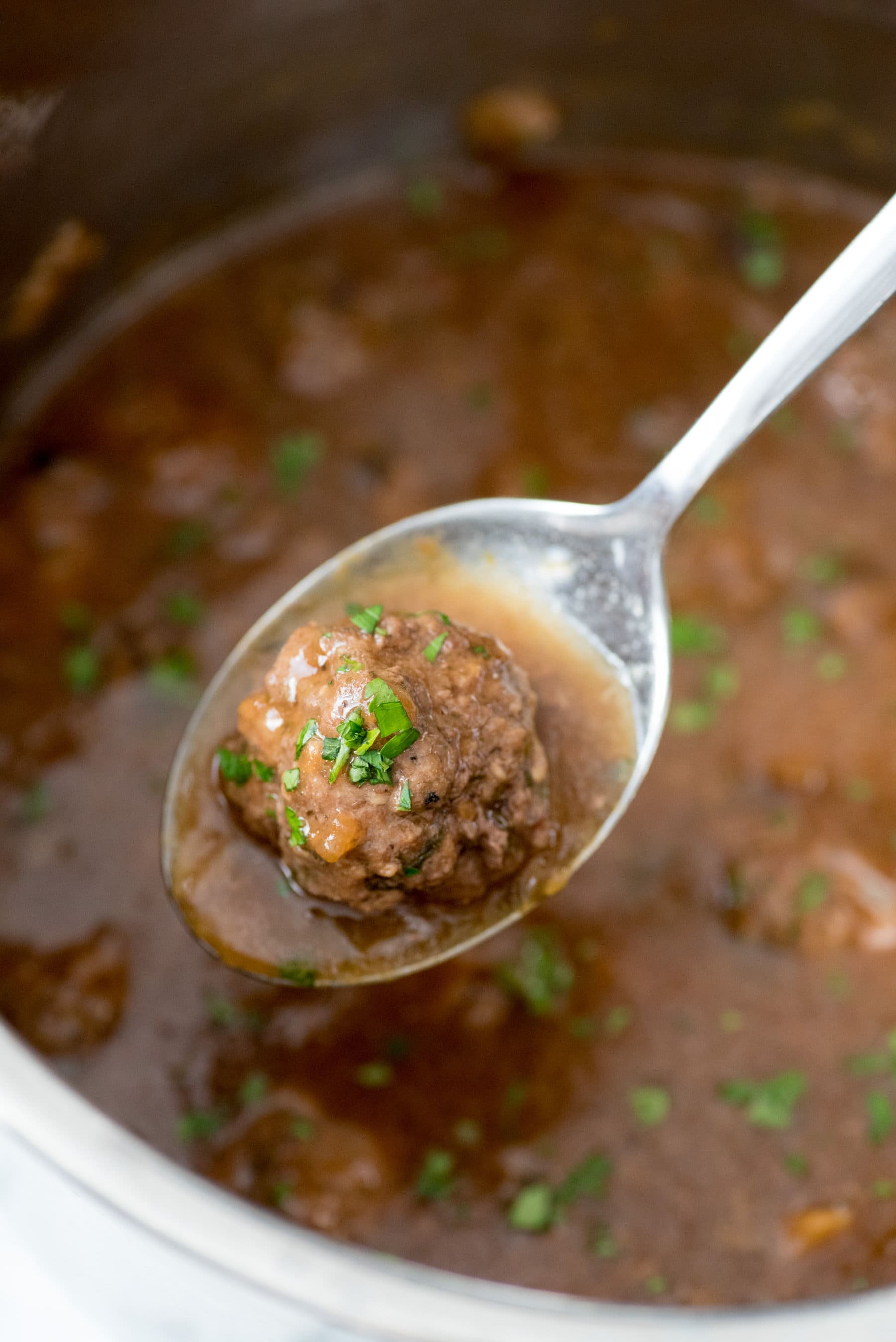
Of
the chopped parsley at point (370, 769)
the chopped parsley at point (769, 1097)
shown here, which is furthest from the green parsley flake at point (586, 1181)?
the chopped parsley at point (370, 769)

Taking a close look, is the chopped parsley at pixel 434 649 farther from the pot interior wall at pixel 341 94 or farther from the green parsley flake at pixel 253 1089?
the pot interior wall at pixel 341 94

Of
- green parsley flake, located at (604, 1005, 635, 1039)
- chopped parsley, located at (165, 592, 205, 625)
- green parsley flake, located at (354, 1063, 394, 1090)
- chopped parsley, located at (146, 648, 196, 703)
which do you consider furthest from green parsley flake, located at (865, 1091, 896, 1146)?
chopped parsley, located at (165, 592, 205, 625)

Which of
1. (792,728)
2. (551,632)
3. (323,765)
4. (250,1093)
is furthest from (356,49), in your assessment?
(250,1093)

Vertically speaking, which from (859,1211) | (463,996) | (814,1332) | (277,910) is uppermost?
(277,910)

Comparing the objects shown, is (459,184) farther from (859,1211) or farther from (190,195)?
(859,1211)

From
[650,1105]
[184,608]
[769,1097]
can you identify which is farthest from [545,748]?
[184,608]

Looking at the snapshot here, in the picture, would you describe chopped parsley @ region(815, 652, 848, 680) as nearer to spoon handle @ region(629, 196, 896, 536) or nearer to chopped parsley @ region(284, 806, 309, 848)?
spoon handle @ region(629, 196, 896, 536)
